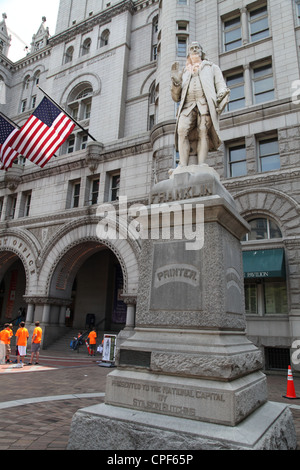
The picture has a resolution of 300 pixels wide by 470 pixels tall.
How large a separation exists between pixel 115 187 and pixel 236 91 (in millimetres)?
8945

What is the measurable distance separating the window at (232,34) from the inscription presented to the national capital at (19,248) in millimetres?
17681

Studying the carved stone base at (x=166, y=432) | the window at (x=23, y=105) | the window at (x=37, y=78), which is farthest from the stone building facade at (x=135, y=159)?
the carved stone base at (x=166, y=432)

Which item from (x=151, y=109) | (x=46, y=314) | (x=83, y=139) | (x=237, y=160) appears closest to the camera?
(x=237, y=160)

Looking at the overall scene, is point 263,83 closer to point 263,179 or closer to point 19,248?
point 263,179

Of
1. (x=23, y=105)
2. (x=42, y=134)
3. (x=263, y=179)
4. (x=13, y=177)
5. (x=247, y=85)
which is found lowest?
(x=263, y=179)

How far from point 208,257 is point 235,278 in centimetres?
76

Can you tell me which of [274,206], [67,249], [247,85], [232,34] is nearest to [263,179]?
[274,206]

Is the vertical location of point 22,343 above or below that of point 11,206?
below

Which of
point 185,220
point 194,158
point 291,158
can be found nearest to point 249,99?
point 291,158

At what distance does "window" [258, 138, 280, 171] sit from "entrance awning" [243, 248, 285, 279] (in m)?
4.24

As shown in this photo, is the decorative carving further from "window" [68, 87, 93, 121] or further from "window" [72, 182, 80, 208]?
"window" [68, 87, 93, 121]

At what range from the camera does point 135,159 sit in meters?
20.6

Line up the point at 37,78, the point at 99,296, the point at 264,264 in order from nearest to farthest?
the point at 264,264
the point at 99,296
the point at 37,78

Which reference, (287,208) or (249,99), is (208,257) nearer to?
(287,208)
